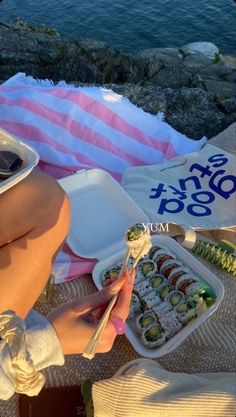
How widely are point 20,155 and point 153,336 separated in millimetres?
612

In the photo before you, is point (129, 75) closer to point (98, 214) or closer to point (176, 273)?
point (98, 214)

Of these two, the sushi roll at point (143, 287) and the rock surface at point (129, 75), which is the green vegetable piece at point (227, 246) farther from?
the rock surface at point (129, 75)

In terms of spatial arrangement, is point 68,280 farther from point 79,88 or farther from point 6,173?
point 79,88

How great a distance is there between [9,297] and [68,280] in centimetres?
45

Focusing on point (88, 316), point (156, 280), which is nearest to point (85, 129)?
point (156, 280)

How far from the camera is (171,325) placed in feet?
5.17

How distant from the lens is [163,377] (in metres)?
1.38

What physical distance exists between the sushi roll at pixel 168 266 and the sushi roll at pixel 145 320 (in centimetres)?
15

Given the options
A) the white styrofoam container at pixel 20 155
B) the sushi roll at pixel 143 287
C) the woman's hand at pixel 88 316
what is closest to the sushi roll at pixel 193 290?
the sushi roll at pixel 143 287

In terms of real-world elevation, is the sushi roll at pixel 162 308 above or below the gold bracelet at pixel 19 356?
below

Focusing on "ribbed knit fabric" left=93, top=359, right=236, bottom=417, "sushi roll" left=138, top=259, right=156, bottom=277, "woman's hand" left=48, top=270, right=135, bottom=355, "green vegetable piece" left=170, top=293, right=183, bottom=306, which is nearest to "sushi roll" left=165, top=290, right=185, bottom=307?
"green vegetable piece" left=170, top=293, right=183, bottom=306

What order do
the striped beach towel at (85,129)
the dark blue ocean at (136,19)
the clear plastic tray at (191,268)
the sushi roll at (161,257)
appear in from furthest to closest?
the dark blue ocean at (136,19)
the striped beach towel at (85,129)
the sushi roll at (161,257)
the clear plastic tray at (191,268)

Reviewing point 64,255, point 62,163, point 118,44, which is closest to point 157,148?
point 62,163

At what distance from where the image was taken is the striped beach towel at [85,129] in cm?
222
